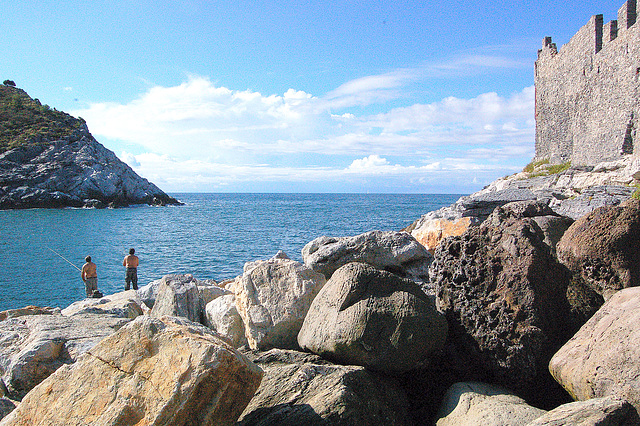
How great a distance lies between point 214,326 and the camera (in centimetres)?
634

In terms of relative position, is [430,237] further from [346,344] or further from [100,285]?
[100,285]

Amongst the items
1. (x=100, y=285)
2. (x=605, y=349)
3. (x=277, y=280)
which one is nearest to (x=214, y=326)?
(x=277, y=280)

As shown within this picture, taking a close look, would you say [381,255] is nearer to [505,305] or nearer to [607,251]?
[505,305]

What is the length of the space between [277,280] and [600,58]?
25851 mm

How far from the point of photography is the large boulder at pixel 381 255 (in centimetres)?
644

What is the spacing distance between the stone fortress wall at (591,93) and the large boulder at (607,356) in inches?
785

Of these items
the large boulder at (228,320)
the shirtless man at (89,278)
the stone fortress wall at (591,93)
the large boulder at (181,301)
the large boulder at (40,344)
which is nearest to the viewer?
the large boulder at (40,344)

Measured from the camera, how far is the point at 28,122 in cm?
8338

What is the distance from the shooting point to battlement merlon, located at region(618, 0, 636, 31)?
20.1 m

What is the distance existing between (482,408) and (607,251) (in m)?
2.38

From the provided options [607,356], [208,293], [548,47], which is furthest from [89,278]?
[548,47]

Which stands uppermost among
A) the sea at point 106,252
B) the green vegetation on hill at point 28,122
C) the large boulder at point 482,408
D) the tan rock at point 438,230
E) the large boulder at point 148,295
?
the green vegetation on hill at point 28,122

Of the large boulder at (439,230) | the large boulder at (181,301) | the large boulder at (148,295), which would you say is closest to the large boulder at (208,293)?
the large boulder at (181,301)

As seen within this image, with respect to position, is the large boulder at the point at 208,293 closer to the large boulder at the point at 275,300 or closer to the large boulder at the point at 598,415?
the large boulder at the point at 275,300
